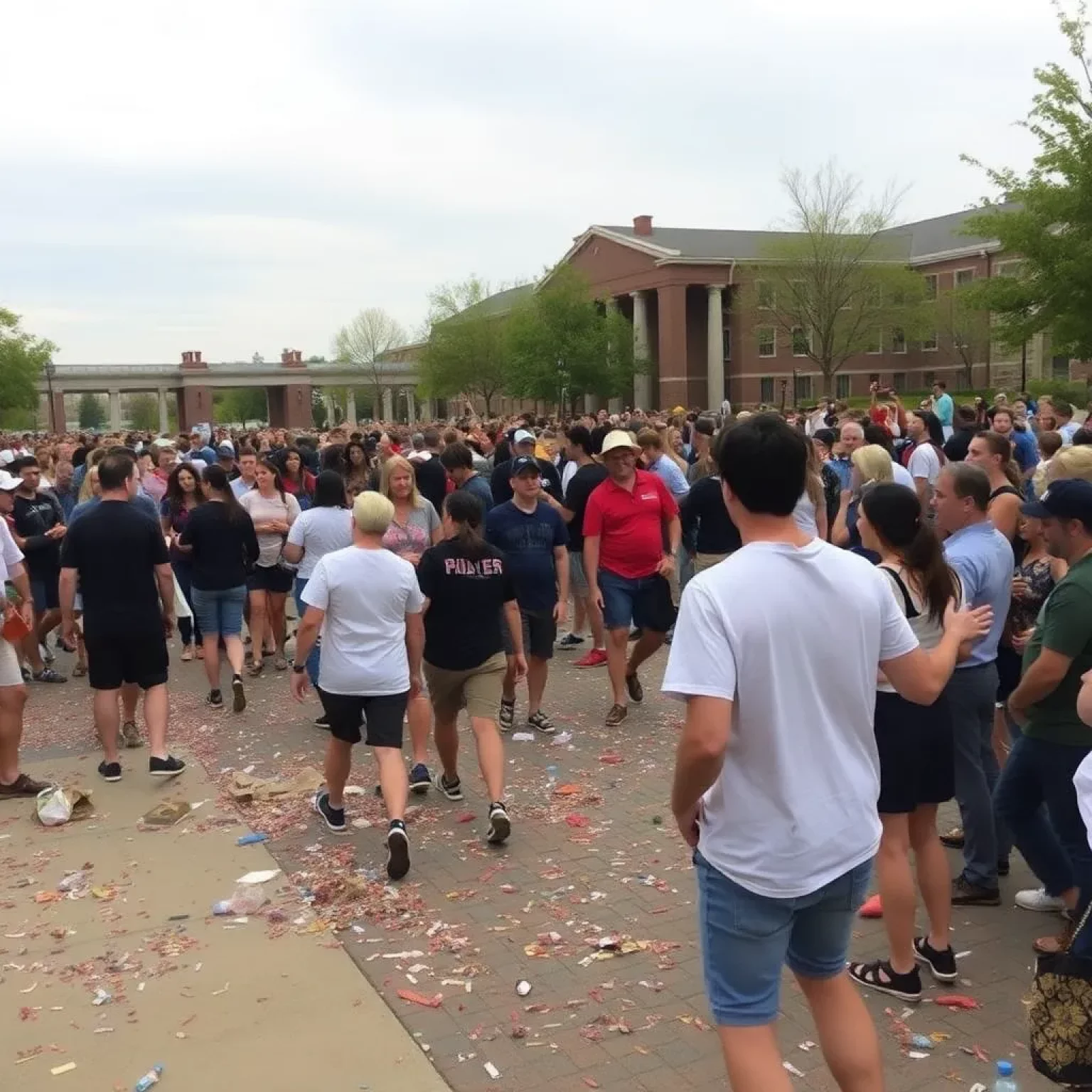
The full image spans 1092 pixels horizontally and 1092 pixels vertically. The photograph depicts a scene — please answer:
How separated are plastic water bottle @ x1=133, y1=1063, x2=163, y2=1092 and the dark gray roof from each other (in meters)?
57.7

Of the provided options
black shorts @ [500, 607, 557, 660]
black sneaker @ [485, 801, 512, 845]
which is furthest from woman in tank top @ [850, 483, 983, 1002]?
black shorts @ [500, 607, 557, 660]

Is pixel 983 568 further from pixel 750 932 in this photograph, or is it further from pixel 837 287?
pixel 837 287

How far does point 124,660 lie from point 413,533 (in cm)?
209

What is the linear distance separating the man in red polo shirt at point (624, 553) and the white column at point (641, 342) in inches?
2263

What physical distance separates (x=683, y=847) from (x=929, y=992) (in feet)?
5.29

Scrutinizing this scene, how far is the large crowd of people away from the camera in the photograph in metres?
2.48

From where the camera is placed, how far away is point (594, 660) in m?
9.41

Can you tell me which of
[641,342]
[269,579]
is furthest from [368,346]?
[269,579]

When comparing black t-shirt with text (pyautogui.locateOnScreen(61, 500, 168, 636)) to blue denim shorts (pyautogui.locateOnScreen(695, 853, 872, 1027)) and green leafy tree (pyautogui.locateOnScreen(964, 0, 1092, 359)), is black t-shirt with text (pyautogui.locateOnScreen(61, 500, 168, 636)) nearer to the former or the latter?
blue denim shorts (pyautogui.locateOnScreen(695, 853, 872, 1027))

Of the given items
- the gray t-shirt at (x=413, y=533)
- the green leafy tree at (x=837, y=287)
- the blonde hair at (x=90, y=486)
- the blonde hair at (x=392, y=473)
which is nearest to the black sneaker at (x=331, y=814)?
the gray t-shirt at (x=413, y=533)

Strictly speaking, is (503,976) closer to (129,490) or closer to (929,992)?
(929,992)

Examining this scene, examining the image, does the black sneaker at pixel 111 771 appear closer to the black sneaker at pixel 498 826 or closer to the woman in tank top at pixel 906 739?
the black sneaker at pixel 498 826

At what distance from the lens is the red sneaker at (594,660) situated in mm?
9383

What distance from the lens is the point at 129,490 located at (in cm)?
653
